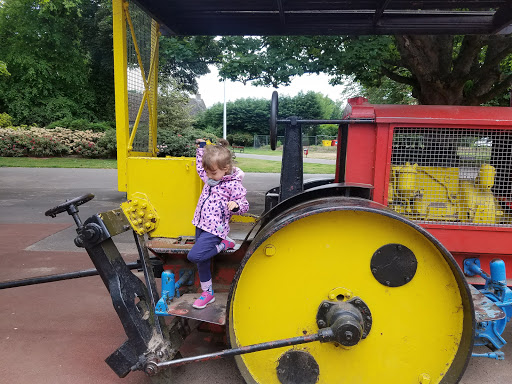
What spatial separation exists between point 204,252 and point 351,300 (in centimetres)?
98

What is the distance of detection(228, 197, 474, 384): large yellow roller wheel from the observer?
2240mm

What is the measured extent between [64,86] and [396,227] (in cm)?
3354

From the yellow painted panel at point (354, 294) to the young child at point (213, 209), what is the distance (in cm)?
44

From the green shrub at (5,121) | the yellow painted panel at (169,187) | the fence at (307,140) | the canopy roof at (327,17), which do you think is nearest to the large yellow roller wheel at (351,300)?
the yellow painted panel at (169,187)

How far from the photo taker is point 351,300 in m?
2.28

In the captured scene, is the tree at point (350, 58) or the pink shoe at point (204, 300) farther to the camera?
the tree at point (350, 58)

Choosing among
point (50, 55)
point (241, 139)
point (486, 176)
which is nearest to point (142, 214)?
point (486, 176)

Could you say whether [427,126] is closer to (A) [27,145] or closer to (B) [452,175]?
(B) [452,175]

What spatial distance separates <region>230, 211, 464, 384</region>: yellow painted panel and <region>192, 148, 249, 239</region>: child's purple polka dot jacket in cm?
49

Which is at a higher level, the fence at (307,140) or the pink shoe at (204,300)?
the fence at (307,140)

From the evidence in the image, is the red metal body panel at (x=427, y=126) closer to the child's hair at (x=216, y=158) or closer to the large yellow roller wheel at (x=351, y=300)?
the large yellow roller wheel at (x=351, y=300)

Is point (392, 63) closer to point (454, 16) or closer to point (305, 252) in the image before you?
point (454, 16)

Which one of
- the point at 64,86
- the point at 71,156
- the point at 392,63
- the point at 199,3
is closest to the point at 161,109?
the point at 71,156

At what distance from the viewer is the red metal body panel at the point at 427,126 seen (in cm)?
283
